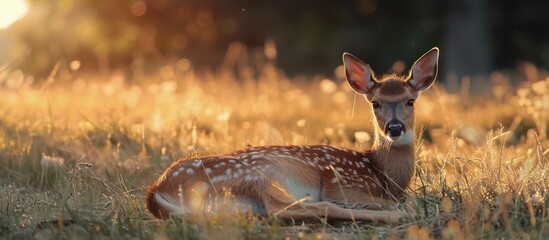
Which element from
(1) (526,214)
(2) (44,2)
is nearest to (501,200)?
(1) (526,214)

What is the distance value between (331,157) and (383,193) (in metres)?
0.41

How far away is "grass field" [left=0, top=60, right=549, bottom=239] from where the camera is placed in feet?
16.0

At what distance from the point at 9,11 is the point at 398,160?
11.9 ft

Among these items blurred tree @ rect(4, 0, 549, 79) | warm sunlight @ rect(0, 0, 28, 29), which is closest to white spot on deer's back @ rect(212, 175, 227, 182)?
warm sunlight @ rect(0, 0, 28, 29)

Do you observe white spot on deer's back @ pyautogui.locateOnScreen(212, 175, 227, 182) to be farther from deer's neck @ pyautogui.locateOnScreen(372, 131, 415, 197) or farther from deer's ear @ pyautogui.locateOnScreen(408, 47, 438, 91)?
deer's ear @ pyautogui.locateOnScreen(408, 47, 438, 91)

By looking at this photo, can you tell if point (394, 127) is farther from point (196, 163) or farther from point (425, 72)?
point (196, 163)

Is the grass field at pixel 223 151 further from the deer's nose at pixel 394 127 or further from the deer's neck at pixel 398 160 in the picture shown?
the deer's nose at pixel 394 127

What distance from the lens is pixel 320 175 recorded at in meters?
5.85

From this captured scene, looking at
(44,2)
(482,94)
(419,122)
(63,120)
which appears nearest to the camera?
(63,120)

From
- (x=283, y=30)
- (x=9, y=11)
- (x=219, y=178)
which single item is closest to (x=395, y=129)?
(x=219, y=178)

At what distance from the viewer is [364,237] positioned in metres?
4.86

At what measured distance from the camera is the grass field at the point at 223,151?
16.0 feet

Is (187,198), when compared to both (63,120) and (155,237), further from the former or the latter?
(63,120)

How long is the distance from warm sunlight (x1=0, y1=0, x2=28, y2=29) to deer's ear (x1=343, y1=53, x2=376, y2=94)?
289cm
